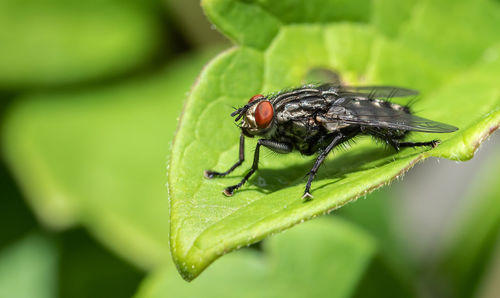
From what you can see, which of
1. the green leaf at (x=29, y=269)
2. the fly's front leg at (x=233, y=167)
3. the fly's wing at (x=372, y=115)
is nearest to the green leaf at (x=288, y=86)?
the fly's front leg at (x=233, y=167)

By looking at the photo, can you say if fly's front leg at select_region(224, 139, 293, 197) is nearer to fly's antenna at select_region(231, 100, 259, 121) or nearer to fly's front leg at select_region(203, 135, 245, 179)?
fly's front leg at select_region(203, 135, 245, 179)

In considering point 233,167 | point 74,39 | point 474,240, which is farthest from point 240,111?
point 74,39

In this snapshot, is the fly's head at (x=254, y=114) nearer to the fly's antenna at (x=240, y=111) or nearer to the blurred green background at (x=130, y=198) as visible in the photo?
the fly's antenna at (x=240, y=111)

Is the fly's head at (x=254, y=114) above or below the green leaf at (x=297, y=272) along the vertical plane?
above

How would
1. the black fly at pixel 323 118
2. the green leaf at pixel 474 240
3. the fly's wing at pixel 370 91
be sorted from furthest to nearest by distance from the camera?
the green leaf at pixel 474 240 → the fly's wing at pixel 370 91 → the black fly at pixel 323 118

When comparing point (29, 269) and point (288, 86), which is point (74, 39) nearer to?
point (29, 269)

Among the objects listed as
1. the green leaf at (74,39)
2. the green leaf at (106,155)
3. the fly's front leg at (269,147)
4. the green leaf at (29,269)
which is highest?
the fly's front leg at (269,147)

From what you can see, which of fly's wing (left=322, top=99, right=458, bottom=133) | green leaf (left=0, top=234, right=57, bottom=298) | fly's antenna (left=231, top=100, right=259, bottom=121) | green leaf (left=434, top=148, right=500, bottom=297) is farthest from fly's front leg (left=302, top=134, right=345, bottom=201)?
green leaf (left=0, top=234, right=57, bottom=298)
